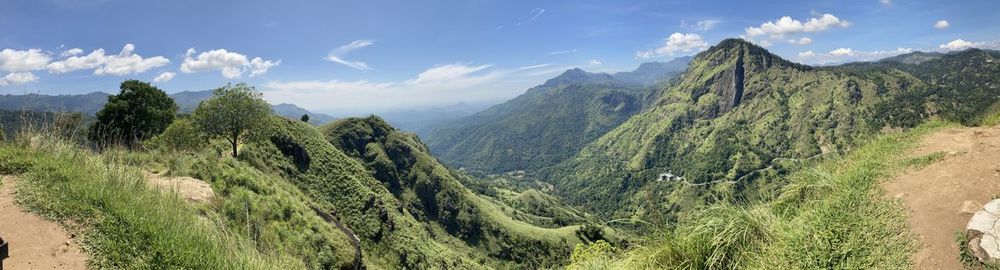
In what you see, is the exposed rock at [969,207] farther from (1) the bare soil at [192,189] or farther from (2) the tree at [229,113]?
(2) the tree at [229,113]

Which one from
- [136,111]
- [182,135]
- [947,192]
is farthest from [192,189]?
[136,111]

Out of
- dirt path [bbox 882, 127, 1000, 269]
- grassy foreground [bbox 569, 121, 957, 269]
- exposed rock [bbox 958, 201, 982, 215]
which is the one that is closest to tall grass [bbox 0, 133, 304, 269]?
grassy foreground [bbox 569, 121, 957, 269]

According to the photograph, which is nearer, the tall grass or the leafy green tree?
the tall grass

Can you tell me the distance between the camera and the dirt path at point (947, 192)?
5449 millimetres

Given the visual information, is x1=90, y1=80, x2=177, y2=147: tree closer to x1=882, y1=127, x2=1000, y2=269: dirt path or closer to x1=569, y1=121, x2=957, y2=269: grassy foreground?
x1=569, y1=121, x2=957, y2=269: grassy foreground

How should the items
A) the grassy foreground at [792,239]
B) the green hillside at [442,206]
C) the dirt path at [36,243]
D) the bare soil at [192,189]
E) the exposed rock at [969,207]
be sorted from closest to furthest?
the dirt path at [36,243] → the grassy foreground at [792,239] → the exposed rock at [969,207] → the bare soil at [192,189] → the green hillside at [442,206]

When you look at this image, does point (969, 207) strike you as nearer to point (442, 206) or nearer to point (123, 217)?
point (123, 217)

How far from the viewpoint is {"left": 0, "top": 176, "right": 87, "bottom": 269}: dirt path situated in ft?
16.8

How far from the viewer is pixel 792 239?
216 inches

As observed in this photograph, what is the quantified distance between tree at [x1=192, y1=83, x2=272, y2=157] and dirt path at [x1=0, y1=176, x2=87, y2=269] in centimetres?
2828

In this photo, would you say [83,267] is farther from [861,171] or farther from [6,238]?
[861,171]

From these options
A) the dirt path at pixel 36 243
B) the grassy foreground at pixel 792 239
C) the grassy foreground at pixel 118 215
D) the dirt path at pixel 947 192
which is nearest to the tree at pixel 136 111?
the grassy foreground at pixel 118 215

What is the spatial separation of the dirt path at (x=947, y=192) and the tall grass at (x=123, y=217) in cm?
873

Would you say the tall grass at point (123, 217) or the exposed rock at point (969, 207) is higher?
the tall grass at point (123, 217)
